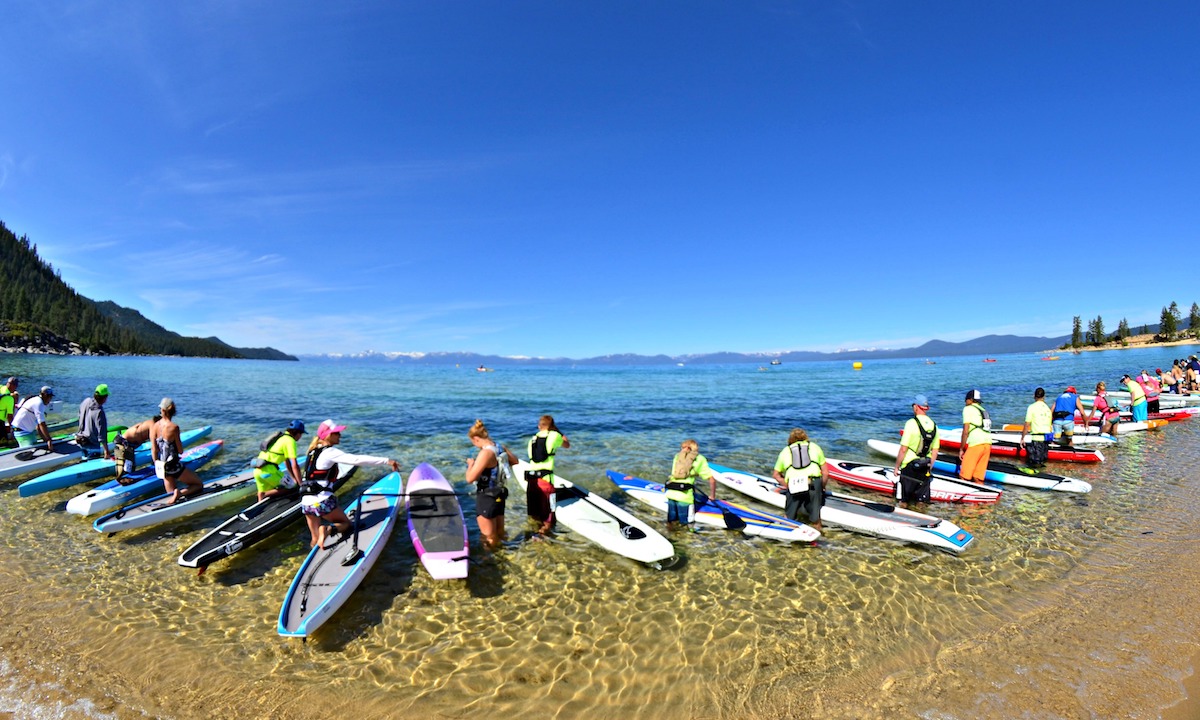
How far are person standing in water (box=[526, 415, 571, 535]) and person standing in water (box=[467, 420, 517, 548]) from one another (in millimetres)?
845

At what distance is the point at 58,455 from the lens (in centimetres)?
1622

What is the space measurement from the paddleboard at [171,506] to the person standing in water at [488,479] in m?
8.07

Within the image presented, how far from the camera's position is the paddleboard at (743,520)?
34.7ft

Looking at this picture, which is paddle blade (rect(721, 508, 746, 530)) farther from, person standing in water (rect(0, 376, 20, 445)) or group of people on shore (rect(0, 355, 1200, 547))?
person standing in water (rect(0, 376, 20, 445))

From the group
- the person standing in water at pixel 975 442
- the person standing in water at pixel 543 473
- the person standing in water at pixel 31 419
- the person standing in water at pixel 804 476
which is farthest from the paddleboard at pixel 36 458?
the person standing in water at pixel 975 442

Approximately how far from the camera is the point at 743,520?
11.3 m

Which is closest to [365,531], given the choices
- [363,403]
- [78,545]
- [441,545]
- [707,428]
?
[441,545]

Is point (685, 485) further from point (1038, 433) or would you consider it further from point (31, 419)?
point (31, 419)

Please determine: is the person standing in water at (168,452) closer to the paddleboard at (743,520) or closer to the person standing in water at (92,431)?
the person standing in water at (92,431)

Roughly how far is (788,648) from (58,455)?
76.5 ft

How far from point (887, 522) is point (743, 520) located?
329cm

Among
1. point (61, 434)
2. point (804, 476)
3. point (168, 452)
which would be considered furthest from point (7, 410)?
point (804, 476)

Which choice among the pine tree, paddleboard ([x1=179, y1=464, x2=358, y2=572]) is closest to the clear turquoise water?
paddleboard ([x1=179, y1=464, x2=358, y2=572])

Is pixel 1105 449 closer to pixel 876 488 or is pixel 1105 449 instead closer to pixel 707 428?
pixel 876 488
